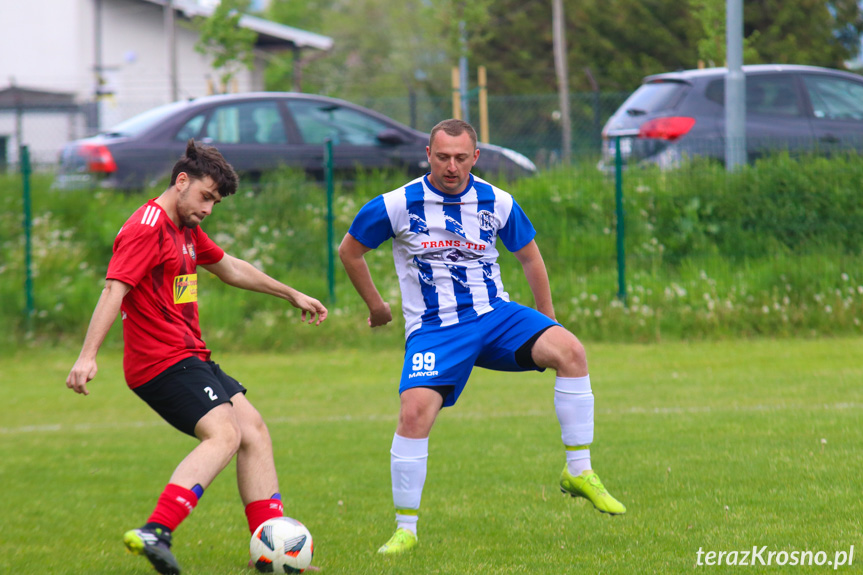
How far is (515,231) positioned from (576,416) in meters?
0.99

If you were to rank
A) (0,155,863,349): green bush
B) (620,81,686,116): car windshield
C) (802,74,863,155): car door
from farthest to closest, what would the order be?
(802,74,863,155): car door → (620,81,686,116): car windshield → (0,155,863,349): green bush

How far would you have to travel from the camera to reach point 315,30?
60.8 m

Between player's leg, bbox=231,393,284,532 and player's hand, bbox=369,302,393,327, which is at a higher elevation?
player's hand, bbox=369,302,393,327

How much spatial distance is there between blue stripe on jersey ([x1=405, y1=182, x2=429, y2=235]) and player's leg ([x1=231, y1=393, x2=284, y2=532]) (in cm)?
120

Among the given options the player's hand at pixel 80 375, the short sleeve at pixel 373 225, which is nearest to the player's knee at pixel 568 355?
the short sleeve at pixel 373 225

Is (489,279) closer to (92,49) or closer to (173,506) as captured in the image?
(173,506)

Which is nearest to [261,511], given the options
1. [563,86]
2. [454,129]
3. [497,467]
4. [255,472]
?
[255,472]

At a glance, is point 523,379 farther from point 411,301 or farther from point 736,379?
point 411,301

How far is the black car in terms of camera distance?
12461 mm

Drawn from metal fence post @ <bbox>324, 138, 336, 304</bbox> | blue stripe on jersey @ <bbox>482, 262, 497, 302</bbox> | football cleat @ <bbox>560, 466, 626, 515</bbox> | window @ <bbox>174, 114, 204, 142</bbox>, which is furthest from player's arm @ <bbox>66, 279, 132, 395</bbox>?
window @ <bbox>174, 114, 204, 142</bbox>

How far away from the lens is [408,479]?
4.76 m

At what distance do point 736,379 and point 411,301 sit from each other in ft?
17.5

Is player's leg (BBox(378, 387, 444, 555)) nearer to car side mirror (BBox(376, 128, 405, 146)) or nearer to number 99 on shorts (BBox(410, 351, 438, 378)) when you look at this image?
number 99 on shorts (BBox(410, 351, 438, 378))

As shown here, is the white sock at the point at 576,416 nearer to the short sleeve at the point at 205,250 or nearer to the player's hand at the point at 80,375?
the short sleeve at the point at 205,250
